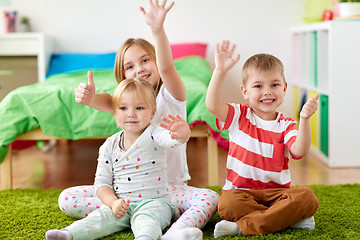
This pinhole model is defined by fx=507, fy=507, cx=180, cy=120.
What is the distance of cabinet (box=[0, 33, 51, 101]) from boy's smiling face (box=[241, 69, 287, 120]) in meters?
2.18

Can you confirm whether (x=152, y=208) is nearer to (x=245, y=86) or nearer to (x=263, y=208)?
(x=263, y=208)

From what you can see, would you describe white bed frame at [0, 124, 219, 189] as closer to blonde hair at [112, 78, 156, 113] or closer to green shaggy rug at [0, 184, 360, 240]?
green shaggy rug at [0, 184, 360, 240]

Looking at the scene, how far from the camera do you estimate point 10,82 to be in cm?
336

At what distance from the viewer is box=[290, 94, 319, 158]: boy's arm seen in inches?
53.5

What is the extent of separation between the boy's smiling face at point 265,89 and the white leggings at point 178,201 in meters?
0.33

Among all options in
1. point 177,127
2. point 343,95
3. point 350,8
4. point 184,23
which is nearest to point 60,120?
point 177,127

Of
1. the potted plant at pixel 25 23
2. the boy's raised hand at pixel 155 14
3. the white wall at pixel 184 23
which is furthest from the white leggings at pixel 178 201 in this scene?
the potted plant at pixel 25 23

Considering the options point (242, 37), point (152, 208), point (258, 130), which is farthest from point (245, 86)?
point (242, 37)

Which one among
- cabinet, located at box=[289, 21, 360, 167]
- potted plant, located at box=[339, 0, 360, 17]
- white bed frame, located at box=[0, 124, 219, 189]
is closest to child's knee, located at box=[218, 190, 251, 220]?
white bed frame, located at box=[0, 124, 219, 189]

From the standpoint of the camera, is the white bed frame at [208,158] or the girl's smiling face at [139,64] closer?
the girl's smiling face at [139,64]

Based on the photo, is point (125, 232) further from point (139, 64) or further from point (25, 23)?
point (25, 23)

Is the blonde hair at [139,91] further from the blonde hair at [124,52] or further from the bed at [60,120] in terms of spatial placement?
the bed at [60,120]

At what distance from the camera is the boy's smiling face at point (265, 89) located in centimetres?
150

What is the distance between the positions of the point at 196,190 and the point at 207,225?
0.13 meters
